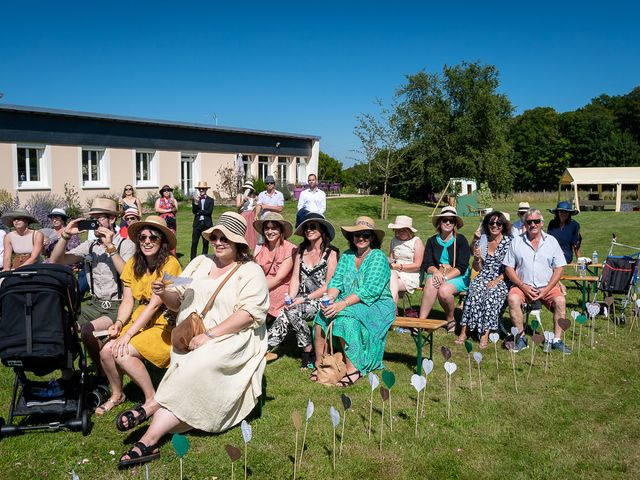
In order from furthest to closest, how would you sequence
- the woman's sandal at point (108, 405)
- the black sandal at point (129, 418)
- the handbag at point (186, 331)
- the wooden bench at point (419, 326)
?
the wooden bench at point (419, 326)
the woman's sandal at point (108, 405)
the handbag at point (186, 331)
the black sandal at point (129, 418)

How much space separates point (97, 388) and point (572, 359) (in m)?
4.56

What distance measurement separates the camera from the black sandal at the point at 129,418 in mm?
3729

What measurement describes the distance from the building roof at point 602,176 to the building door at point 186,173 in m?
19.3

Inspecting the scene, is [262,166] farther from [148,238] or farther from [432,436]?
[432,436]

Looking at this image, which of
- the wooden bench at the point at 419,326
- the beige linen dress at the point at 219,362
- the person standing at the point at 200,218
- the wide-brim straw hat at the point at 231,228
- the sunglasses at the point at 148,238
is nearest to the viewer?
the beige linen dress at the point at 219,362

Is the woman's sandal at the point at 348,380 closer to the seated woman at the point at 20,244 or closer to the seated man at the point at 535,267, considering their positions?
the seated man at the point at 535,267

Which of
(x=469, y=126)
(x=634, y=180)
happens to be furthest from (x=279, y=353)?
(x=469, y=126)

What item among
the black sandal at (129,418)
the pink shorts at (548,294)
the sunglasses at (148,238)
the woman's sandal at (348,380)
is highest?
the sunglasses at (148,238)

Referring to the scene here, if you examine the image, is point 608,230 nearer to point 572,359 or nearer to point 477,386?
point 572,359

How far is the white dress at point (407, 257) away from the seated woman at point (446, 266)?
237 mm

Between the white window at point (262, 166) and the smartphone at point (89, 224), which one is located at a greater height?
the white window at point (262, 166)

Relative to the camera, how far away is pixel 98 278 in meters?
5.16

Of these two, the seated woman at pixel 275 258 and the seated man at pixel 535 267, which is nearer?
the seated woman at pixel 275 258

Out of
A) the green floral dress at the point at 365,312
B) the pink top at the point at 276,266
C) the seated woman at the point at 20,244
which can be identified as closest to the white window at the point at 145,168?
the seated woman at the point at 20,244
